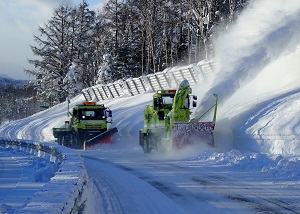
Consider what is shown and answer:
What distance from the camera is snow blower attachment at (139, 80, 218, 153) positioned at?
Result: 1750cm

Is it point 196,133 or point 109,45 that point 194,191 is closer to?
point 196,133

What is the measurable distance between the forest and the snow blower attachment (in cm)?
2446

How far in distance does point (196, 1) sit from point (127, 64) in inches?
594

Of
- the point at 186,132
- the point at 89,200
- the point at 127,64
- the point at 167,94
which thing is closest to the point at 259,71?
the point at 167,94

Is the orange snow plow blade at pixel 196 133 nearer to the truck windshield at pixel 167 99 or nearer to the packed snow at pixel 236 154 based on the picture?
the packed snow at pixel 236 154

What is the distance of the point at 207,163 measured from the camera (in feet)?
46.2

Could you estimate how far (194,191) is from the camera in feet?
30.6

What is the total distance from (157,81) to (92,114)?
10595mm

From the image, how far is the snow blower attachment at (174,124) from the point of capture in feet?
57.4

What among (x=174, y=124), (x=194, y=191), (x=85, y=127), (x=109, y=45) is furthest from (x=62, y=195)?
(x=109, y=45)

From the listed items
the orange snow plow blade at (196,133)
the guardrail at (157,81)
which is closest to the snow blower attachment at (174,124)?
the orange snow plow blade at (196,133)

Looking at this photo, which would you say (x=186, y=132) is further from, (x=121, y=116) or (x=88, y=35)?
(x=88, y=35)

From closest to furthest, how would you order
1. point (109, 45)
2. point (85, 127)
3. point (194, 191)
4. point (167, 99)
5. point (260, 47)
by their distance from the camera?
point (194, 191)
point (167, 99)
point (260, 47)
point (85, 127)
point (109, 45)

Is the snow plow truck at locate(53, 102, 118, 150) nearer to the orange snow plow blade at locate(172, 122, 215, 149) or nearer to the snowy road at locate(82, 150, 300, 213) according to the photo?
the orange snow plow blade at locate(172, 122, 215, 149)
